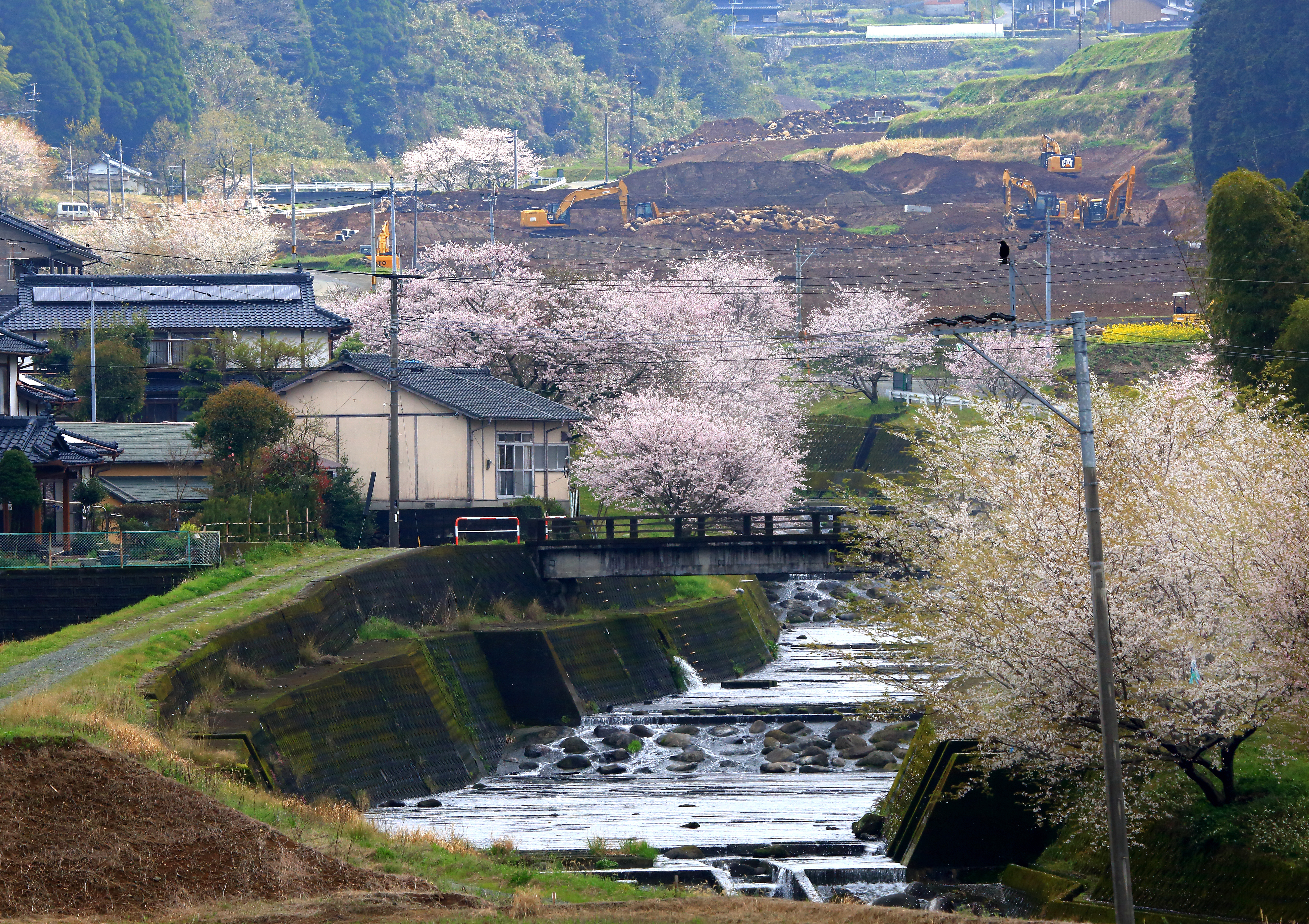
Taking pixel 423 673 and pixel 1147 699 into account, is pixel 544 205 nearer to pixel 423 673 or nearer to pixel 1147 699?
pixel 423 673

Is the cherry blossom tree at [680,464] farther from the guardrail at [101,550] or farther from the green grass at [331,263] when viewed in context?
the green grass at [331,263]

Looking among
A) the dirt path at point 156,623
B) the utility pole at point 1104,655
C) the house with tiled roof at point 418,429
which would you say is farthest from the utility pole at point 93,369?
the utility pole at point 1104,655

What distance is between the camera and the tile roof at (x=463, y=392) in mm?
42125

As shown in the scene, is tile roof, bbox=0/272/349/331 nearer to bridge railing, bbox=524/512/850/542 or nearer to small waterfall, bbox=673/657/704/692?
bridge railing, bbox=524/512/850/542

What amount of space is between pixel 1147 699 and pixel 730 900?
6.15 metres

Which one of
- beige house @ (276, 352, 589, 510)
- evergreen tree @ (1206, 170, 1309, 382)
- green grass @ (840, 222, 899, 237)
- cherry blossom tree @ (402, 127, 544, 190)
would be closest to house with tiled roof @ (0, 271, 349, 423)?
beige house @ (276, 352, 589, 510)

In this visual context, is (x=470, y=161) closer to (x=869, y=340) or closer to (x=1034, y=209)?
(x=1034, y=209)

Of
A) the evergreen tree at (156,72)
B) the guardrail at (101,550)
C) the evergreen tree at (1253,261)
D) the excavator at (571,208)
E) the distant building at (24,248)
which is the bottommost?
the guardrail at (101,550)

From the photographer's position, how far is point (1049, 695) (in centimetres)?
1853

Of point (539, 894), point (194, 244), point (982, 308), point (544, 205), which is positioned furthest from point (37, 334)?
point (544, 205)

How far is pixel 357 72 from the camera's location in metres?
150

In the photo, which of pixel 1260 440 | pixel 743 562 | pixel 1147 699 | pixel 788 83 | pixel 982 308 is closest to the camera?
pixel 1147 699

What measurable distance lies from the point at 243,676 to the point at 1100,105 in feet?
Answer: 354

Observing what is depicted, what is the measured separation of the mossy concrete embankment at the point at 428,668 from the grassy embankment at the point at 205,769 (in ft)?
2.52
